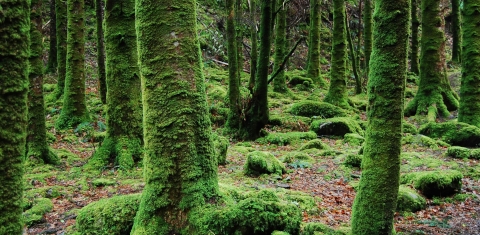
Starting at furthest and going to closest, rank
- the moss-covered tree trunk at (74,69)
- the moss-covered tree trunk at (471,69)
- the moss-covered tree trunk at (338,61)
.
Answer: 1. the moss-covered tree trunk at (338,61)
2. the moss-covered tree trunk at (74,69)
3. the moss-covered tree trunk at (471,69)

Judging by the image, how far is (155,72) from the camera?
3.92m

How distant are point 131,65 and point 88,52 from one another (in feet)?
53.1

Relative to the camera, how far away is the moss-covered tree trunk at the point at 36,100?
8.02 m

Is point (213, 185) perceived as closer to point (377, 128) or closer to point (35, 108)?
point (377, 128)

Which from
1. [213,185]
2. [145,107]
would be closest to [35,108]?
[145,107]

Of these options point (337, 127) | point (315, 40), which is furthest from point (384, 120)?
point (315, 40)

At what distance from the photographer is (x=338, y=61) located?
15398mm

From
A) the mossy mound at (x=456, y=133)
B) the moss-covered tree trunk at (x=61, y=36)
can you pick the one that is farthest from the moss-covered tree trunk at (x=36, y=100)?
the mossy mound at (x=456, y=133)

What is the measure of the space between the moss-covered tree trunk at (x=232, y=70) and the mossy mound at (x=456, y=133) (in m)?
5.86

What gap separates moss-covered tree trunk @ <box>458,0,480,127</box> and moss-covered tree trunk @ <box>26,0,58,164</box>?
36.5 feet

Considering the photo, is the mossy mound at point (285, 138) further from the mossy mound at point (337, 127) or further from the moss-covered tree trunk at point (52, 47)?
the moss-covered tree trunk at point (52, 47)

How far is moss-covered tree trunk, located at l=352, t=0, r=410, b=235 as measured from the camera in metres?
3.86

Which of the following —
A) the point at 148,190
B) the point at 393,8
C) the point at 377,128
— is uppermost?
the point at 393,8

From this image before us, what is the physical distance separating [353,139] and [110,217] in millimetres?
8300
